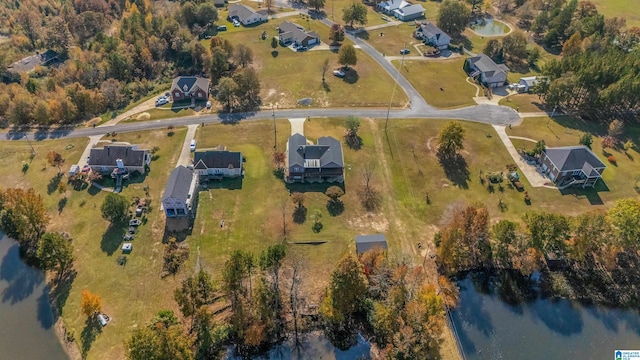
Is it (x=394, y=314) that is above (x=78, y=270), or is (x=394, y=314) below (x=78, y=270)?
above

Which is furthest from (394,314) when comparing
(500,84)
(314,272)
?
(500,84)

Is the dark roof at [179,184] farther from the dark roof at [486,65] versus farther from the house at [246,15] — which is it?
the house at [246,15]

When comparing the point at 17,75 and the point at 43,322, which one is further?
the point at 17,75

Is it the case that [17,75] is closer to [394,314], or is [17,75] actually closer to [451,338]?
[394,314]

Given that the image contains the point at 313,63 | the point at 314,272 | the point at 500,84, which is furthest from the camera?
the point at 313,63

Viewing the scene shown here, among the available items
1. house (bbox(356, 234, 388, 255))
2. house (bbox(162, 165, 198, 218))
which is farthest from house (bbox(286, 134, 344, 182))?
house (bbox(162, 165, 198, 218))

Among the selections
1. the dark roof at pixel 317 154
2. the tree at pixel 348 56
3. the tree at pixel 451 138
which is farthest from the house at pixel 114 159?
the tree at pixel 451 138
